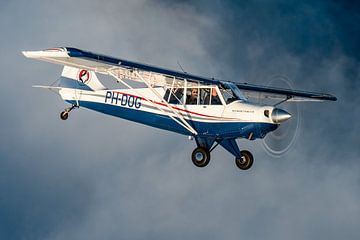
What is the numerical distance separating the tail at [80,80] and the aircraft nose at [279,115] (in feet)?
34.8

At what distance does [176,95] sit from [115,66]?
3133 millimetres

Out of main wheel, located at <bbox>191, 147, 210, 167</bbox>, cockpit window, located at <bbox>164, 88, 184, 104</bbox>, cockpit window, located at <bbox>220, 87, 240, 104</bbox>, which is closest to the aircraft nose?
cockpit window, located at <bbox>220, 87, 240, 104</bbox>

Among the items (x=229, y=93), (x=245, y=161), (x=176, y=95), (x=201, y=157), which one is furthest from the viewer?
(x=176, y=95)

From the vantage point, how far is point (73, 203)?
16538 centimetres

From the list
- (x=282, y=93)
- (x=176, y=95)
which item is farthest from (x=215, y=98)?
(x=282, y=93)

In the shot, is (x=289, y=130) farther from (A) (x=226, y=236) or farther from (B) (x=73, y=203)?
(B) (x=73, y=203)

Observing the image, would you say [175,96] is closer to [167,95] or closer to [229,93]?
[167,95]

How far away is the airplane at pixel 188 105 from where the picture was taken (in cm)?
3491

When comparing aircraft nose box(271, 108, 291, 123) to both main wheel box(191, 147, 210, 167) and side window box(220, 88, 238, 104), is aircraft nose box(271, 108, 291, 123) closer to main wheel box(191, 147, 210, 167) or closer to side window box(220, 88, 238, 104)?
side window box(220, 88, 238, 104)

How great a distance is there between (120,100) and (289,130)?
8.38 m

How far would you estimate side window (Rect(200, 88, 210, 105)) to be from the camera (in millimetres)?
36531

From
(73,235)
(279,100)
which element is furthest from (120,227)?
(279,100)

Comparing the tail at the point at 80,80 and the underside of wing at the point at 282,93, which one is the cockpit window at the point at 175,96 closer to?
the underside of wing at the point at 282,93

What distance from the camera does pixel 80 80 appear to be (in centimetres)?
4238
